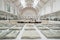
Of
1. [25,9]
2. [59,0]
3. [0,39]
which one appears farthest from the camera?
[25,9]

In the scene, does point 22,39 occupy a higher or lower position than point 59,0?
lower

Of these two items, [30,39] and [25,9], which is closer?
[30,39]

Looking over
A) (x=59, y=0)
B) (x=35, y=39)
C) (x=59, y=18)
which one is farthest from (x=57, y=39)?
(x=59, y=0)

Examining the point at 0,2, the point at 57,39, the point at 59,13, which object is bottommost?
the point at 57,39

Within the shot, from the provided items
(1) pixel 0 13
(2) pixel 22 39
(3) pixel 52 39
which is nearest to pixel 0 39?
(2) pixel 22 39

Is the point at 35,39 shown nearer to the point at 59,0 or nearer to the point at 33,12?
the point at 59,0

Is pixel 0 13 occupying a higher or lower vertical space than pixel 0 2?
lower

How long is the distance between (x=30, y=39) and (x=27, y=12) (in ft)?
93.0

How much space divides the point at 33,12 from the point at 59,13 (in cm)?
2350

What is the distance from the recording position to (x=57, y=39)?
1489mm

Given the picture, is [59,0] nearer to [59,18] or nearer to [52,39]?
[59,18]

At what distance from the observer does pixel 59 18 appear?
6.22m

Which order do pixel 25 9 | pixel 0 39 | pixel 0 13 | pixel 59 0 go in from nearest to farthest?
pixel 0 39, pixel 0 13, pixel 59 0, pixel 25 9

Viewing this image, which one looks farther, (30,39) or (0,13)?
(0,13)
